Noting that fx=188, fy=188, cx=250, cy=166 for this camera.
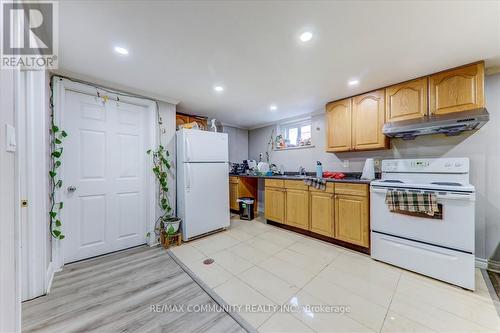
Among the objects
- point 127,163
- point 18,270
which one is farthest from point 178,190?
point 18,270

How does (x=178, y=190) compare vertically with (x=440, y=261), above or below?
above

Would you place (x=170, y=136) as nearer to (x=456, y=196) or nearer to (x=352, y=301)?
(x=352, y=301)

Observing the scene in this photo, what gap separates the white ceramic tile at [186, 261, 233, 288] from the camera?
1.93m

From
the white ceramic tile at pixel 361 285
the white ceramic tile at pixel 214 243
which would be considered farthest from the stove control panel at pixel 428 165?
the white ceramic tile at pixel 214 243

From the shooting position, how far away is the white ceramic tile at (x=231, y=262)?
7.05 ft

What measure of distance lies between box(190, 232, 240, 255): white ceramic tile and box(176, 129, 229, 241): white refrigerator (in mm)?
137

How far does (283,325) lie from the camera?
1390mm

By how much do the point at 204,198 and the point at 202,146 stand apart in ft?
2.85

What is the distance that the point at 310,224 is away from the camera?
2986 mm

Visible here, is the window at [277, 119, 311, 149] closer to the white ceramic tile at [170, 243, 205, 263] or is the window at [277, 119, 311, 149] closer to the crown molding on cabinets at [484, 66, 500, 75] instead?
the crown molding on cabinets at [484, 66, 500, 75]

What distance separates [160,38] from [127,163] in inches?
71.6

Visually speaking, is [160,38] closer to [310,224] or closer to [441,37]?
[441,37]

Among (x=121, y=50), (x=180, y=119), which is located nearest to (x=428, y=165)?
(x=121, y=50)

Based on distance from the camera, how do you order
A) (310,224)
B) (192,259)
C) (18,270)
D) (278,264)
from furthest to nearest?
(310,224) → (192,259) → (278,264) → (18,270)
